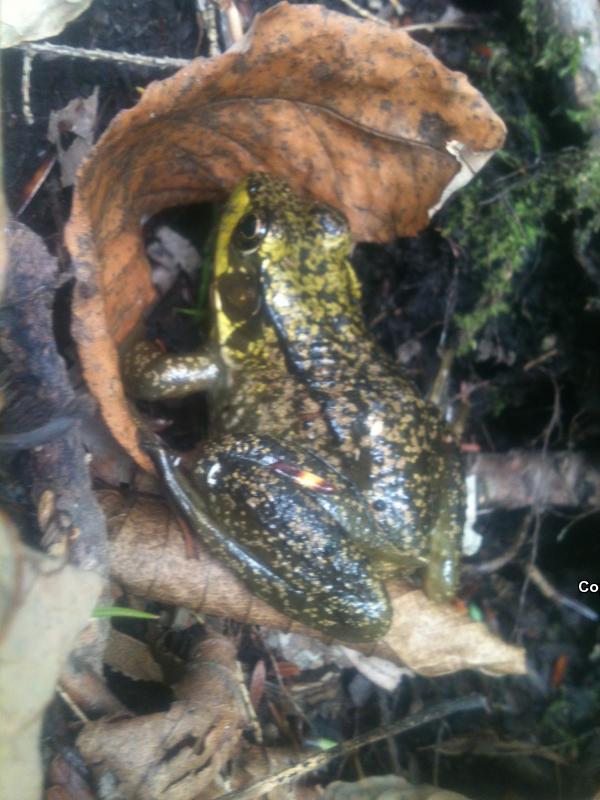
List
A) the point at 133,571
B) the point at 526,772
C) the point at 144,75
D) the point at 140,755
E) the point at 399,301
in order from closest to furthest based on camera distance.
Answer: the point at 140,755 < the point at 133,571 < the point at 144,75 < the point at 526,772 < the point at 399,301

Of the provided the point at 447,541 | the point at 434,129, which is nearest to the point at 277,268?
the point at 434,129

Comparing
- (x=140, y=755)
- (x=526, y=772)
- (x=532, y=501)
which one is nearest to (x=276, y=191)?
(x=532, y=501)

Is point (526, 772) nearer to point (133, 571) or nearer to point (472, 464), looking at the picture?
point (472, 464)

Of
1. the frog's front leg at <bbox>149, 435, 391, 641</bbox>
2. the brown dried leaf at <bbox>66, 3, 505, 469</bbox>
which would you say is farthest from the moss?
the frog's front leg at <bbox>149, 435, 391, 641</bbox>

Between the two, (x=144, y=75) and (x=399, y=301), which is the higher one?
(x=144, y=75)

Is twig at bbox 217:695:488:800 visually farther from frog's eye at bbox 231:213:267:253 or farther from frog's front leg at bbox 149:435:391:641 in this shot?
frog's eye at bbox 231:213:267:253

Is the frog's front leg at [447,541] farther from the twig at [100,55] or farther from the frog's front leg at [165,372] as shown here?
the twig at [100,55]

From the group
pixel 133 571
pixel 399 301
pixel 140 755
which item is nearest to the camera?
pixel 140 755

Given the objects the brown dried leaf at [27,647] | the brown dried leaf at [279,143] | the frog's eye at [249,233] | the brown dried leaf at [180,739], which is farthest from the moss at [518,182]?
the brown dried leaf at [27,647]
